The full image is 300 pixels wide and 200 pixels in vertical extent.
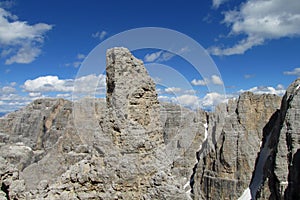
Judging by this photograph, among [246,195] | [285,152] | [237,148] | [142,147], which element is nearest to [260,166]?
[237,148]

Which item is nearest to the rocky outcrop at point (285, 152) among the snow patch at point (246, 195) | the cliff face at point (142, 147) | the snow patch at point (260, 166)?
the cliff face at point (142, 147)

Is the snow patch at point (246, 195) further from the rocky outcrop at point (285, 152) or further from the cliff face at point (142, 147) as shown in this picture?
the rocky outcrop at point (285, 152)

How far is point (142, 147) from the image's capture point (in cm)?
773

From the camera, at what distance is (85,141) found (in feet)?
122

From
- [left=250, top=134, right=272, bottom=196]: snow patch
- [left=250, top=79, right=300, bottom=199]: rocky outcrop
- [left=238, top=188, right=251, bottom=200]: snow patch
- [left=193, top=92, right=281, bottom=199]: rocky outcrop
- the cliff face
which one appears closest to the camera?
the cliff face

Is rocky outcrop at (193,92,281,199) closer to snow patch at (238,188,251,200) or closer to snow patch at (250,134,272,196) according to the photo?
snow patch at (238,188,251,200)

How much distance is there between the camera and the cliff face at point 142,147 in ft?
25.1

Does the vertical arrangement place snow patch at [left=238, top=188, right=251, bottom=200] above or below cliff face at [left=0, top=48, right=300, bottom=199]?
below

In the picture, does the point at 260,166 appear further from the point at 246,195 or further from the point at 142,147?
the point at 142,147

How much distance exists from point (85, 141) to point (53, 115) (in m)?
24.0

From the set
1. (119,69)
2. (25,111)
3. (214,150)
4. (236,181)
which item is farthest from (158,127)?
(25,111)

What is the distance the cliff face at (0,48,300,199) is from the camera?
301 inches

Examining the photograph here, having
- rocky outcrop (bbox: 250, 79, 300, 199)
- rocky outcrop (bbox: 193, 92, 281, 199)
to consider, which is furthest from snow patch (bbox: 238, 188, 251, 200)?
rocky outcrop (bbox: 250, 79, 300, 199)

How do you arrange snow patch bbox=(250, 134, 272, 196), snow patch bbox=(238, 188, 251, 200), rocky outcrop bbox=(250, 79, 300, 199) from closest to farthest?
rocky outcrop bbox=(250, 79, 300, 199), snow patch bbox=(238, 188, 251, 200), snow patch bbox=(250, 134, 272, 196)
